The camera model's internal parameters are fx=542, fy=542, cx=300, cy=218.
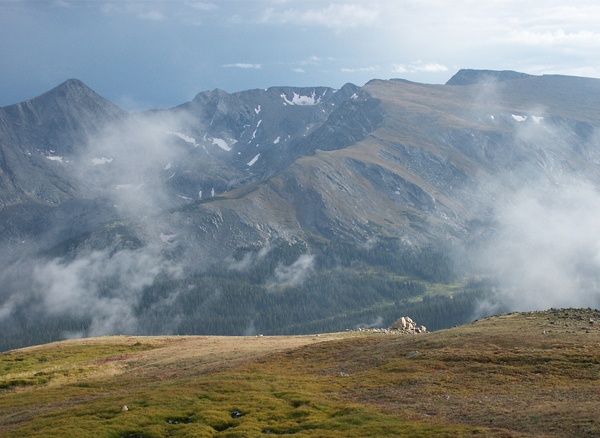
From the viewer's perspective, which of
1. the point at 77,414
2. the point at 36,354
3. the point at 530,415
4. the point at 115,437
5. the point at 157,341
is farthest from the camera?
the point at 157,341

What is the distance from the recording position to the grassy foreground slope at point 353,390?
40812 millimetres

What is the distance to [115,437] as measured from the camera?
42.1 meters

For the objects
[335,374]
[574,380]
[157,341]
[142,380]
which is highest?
[574,380]

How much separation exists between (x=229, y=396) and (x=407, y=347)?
2668 centimetres

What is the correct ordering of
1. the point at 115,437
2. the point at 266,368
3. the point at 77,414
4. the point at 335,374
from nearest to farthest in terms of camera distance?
the point at 115,437, the point at 77,414, the point at 335,374, the point at 266,368

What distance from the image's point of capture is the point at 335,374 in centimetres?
6144

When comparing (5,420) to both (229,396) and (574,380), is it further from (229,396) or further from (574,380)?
(574,380)

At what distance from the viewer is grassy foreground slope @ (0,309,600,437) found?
4081 centimetres

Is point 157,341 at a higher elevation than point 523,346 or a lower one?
lower

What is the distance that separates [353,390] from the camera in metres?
52.8

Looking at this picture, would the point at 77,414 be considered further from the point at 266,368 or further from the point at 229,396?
the point at 266,368

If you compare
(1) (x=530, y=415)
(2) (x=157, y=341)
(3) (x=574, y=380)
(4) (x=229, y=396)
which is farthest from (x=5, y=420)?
(2) (x=157, y=341)

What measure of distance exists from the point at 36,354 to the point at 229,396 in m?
70.6

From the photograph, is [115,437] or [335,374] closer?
[115,437]
